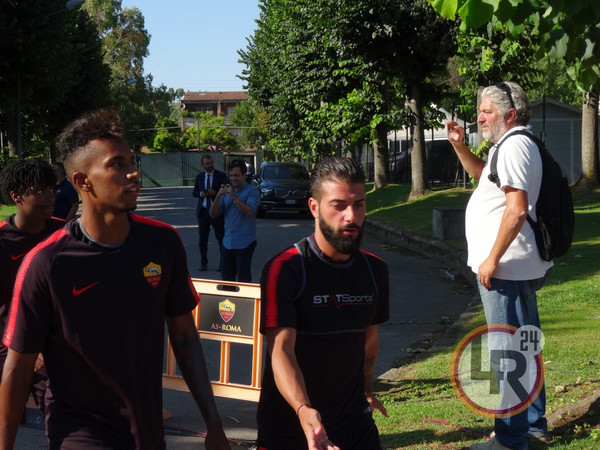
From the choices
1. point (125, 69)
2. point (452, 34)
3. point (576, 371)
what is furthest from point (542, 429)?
point (125, 69)

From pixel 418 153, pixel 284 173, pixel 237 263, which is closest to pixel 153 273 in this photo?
→ pixel 237 263

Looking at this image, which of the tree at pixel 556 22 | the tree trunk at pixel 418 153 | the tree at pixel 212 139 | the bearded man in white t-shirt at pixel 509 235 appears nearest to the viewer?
the tree at pixel 556 22

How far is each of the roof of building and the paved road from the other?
140m

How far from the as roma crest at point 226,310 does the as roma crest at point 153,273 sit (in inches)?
144

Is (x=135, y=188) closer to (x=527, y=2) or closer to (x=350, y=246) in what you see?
(x=350, y=246)

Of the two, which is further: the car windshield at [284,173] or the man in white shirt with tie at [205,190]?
the car windshield at [284,173]

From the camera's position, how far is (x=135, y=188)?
3.16 m

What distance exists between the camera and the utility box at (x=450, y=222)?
16938 millimetres

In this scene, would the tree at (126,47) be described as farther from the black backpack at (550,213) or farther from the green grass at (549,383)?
the black backpack at (550,213)

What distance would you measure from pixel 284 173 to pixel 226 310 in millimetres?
23143

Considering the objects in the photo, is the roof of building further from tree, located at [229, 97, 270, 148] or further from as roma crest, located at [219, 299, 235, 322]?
as roma crest, located at [219, 299, 235, 322]

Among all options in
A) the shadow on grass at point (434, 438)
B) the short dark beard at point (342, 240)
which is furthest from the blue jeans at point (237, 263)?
the short dark beard at point (342, 240)

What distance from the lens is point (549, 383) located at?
6.29m

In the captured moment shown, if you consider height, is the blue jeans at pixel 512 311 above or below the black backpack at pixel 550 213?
below
